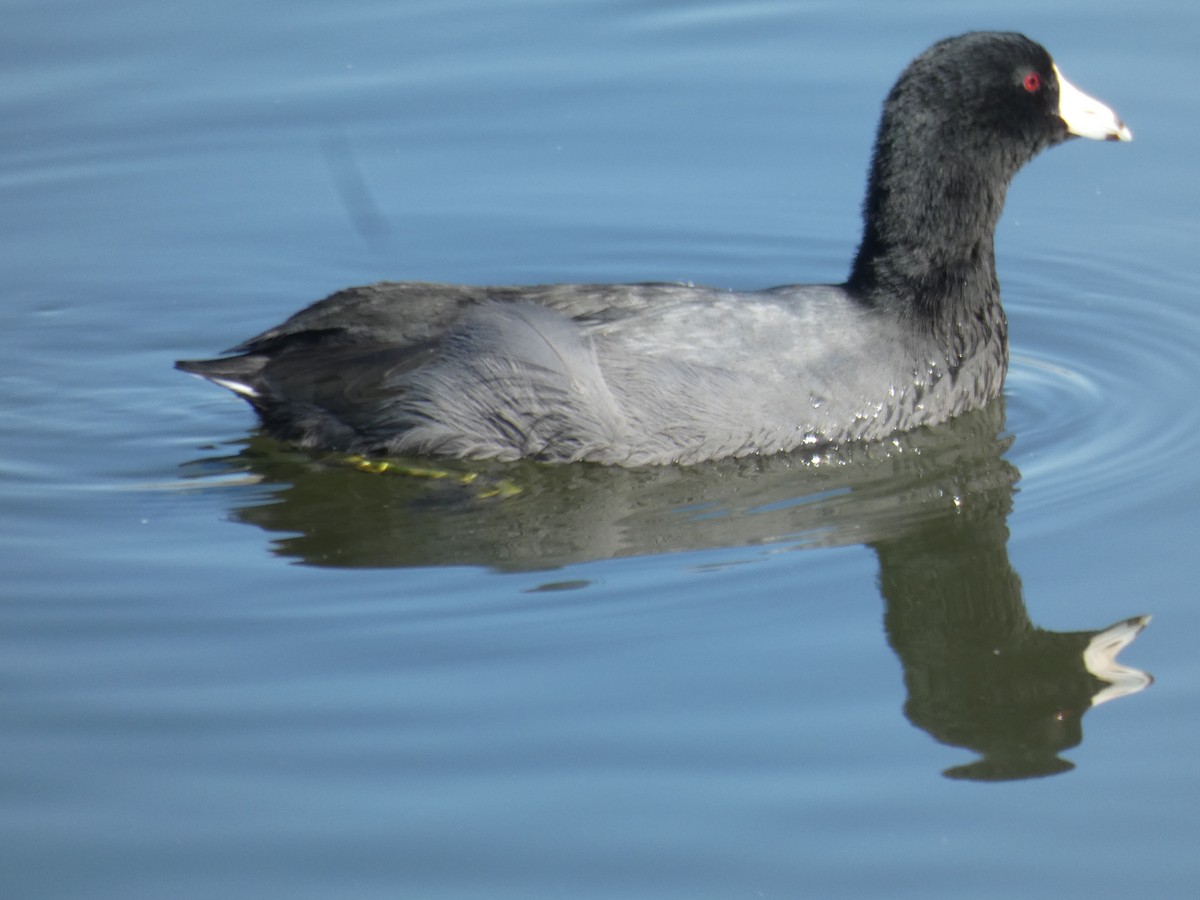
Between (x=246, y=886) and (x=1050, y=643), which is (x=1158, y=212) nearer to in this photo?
(x=1050, y=643)

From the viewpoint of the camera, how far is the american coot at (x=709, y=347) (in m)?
6.51

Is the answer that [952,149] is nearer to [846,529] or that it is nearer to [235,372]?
[846,529]

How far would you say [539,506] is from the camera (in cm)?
638

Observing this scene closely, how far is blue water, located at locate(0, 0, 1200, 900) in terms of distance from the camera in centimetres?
455

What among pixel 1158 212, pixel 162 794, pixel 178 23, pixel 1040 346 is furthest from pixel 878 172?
pixel 178 23

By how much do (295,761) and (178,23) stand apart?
21.8 feet

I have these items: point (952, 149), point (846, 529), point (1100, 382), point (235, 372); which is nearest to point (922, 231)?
point (952, 149)

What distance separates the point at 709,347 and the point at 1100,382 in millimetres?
1761

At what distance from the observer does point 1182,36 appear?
9.65 meters

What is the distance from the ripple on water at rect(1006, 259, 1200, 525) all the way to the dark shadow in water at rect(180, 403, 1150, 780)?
0.20 metres

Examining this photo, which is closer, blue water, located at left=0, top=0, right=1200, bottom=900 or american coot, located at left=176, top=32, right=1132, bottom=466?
blue water, located at left=0, top=0, right=1200, bottom=900

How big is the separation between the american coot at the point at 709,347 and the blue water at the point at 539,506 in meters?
0.16

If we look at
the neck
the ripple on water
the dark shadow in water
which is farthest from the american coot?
the ripple on water

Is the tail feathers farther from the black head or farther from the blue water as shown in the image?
the black head
